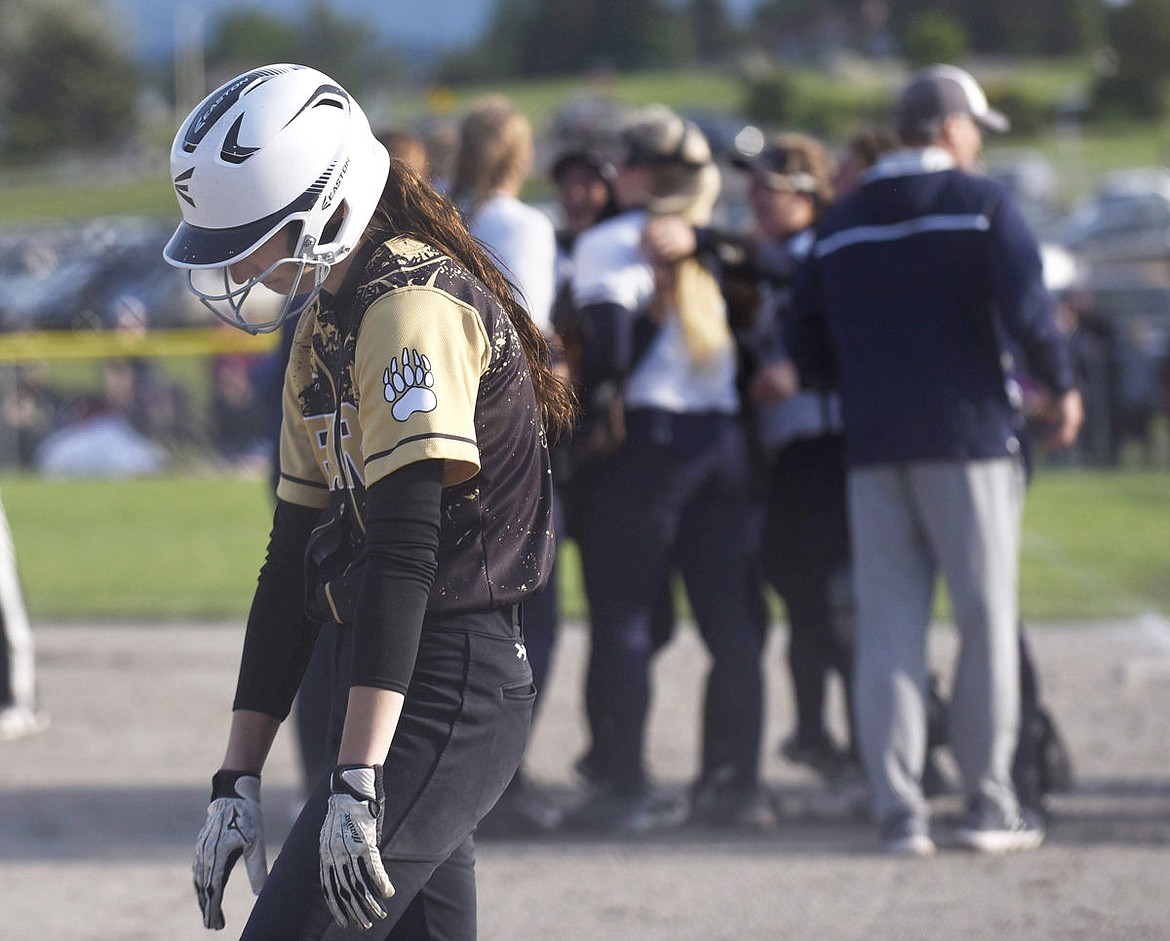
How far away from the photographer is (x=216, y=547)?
40.6 ft

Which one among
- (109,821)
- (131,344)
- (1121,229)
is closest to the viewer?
(109,821)

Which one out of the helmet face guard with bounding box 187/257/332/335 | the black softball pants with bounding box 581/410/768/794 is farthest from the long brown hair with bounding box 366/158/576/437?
the black softball pants with bounding box 581/410/768/794

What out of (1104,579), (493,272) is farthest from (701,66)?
(493,272)

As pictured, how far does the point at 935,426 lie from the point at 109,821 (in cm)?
303

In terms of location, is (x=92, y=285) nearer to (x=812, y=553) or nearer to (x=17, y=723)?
(x=17, y=723)

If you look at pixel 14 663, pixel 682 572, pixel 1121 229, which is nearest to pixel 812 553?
pixel 682 572

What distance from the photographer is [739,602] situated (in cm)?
541

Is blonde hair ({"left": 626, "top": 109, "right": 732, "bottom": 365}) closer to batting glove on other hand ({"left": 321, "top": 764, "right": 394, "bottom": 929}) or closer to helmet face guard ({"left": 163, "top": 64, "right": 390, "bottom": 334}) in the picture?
helmet face guard ({"left": 163, "top": 64, "right": 390, "bottom": 334})

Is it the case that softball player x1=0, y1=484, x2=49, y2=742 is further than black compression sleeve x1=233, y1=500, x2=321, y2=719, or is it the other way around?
softball player x1=0, y1=484, x2=49, y2=742

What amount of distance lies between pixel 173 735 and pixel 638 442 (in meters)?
2.62

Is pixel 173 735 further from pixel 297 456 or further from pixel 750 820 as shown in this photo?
pixel 297 456

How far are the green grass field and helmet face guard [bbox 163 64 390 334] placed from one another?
6992 millimetres

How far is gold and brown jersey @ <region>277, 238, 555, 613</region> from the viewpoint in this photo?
2465mm

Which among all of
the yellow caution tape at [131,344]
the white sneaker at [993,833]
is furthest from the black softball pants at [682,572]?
the yellow caution tape at [131,344]
